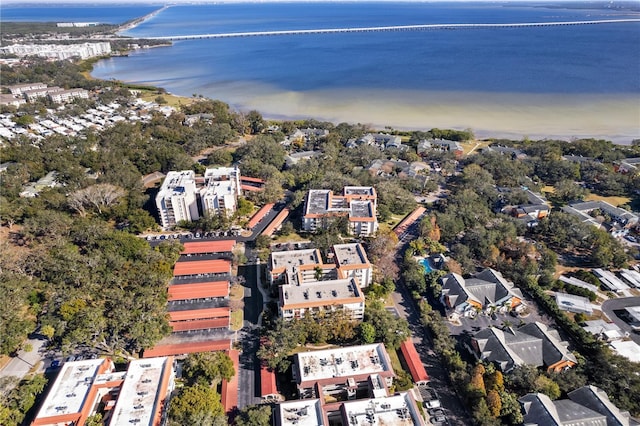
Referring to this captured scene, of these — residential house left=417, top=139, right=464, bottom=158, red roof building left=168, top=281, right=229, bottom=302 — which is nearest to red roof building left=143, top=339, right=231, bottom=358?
red roof building left=168, top=281, right=229, bottom=302

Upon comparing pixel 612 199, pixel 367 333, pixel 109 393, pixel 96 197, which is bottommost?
pixel 109 393

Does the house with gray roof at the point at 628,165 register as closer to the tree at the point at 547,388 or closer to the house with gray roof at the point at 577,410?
the house with gray roof at the point at 577,410

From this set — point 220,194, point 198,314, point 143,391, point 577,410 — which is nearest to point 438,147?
point 220,194

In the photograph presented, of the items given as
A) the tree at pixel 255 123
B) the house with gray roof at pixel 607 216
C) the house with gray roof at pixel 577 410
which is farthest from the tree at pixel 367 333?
the tree at pixel 255 123

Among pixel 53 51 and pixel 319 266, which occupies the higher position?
pixel 53 51

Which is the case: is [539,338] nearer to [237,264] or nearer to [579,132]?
[237,264]

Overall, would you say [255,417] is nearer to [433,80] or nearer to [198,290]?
[198,290]
